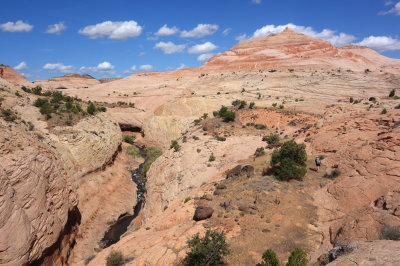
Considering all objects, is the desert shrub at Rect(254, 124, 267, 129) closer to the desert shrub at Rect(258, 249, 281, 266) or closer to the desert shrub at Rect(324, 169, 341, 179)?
the desert shrub at Rect(324, 169, 341, 179)

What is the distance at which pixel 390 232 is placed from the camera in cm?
772

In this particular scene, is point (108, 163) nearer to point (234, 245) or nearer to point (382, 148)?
point (234, 245)

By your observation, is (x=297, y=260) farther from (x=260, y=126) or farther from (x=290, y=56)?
(x=290, y=56)

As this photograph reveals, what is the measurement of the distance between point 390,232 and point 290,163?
6.97 metres

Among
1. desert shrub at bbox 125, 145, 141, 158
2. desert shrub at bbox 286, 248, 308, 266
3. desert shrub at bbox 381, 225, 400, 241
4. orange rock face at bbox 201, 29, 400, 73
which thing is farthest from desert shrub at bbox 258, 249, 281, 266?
orange rock face at bbox 201, 29, 400, 73

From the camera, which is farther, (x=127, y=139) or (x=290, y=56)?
(x=290, y=56)

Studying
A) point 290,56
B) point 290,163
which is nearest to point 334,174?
point 290,163

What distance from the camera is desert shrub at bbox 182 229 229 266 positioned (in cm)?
909

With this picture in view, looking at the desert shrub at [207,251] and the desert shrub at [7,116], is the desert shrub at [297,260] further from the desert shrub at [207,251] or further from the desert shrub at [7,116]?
the desert shrub at [7,116]

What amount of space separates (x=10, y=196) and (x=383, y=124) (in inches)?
908

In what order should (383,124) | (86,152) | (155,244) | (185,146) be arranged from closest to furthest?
(155,244)
(383,124)
(86,152)
(185,146)

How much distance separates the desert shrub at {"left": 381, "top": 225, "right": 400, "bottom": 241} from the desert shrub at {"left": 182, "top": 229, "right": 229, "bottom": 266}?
5.18 m

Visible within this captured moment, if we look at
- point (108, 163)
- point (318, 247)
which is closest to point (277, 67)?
point (108, 163)

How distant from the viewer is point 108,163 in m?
26.8
